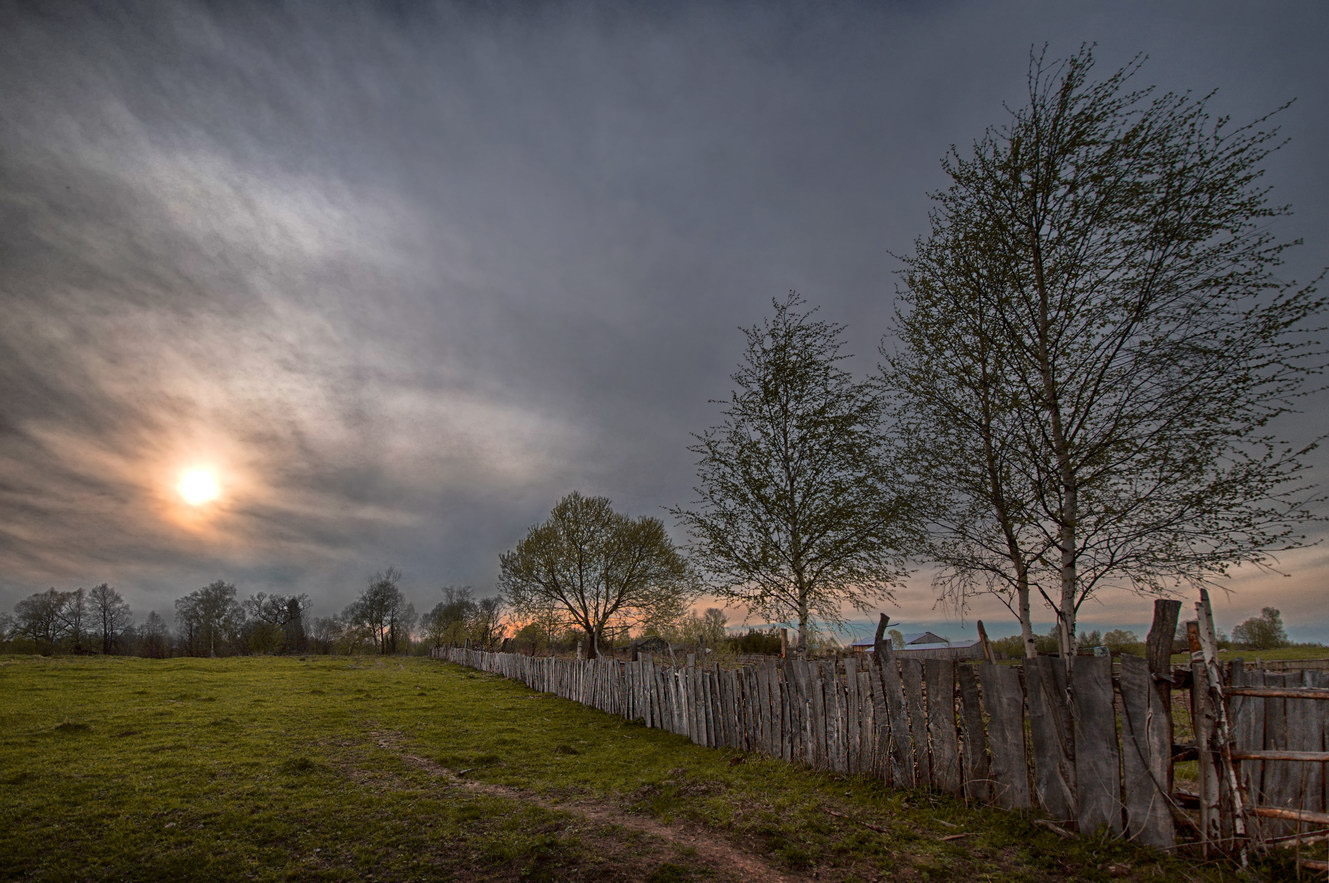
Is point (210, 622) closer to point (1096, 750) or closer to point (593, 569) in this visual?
point (593, 569)

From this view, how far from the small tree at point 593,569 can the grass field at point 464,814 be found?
24464 mm

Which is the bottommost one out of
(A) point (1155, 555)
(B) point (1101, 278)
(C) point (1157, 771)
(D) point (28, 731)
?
(D) point (28, 731)

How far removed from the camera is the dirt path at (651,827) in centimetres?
565

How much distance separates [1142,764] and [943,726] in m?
2.13

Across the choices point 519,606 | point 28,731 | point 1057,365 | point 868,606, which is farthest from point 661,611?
point 1057,365

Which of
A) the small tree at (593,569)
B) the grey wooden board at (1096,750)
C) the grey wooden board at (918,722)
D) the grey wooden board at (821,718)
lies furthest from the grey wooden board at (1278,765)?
the small tree at (593,569)

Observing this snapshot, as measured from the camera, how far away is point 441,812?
7.53 metres

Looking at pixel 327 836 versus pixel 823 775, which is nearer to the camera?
pixel 327 836

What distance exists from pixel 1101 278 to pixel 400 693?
23.7m

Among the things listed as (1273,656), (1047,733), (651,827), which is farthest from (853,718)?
(1273,656)

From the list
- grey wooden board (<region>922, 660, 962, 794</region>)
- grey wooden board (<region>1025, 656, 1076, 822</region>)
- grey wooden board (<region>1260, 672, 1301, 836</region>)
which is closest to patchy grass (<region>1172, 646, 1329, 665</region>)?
grey wooden board (<region>1260, 672, 1301, 836</region>)

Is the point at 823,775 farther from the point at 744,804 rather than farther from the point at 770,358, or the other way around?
the point at 770,358

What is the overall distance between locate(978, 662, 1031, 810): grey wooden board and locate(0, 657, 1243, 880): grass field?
272 millimetres

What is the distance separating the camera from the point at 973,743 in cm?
692
